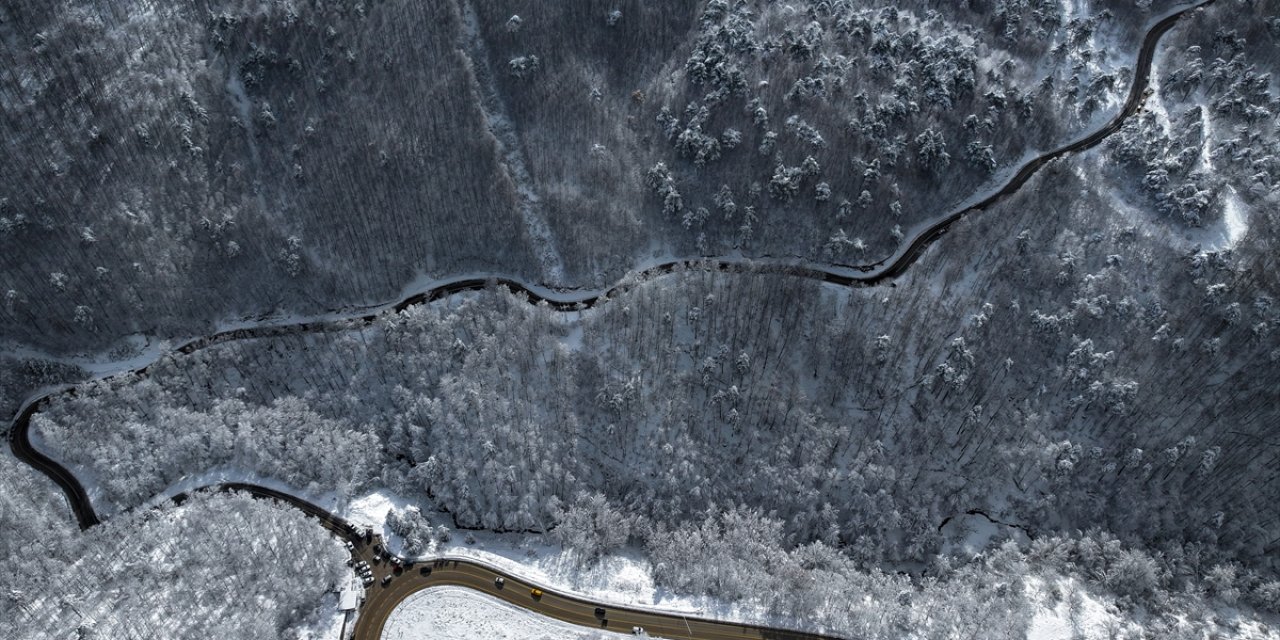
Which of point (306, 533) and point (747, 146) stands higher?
point (747, 146)

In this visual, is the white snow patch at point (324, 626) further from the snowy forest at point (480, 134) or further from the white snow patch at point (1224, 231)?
the white snow patch at point (1224, 231)

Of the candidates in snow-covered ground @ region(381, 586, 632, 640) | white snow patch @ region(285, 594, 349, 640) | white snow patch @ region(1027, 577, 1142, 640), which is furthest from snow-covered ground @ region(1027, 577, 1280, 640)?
white snow patch @ region(285, 594, 349, 640)

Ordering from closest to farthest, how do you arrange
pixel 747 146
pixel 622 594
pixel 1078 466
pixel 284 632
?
pixel 284 632 < pixel 622 594 < pixel 1078 466 < pixel 747 146

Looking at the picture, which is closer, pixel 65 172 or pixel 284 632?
pixel 284 632

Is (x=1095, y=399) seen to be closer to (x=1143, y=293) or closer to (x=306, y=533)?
(x=1143, y=293)

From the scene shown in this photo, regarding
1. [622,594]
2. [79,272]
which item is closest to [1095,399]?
[622,594]

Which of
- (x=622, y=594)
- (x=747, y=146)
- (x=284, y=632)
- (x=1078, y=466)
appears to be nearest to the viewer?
(x=284, y=632)

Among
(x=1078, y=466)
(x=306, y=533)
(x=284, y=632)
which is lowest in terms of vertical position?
(x=284, y=632)


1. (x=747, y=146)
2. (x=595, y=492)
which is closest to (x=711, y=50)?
(x=747, y=146)
